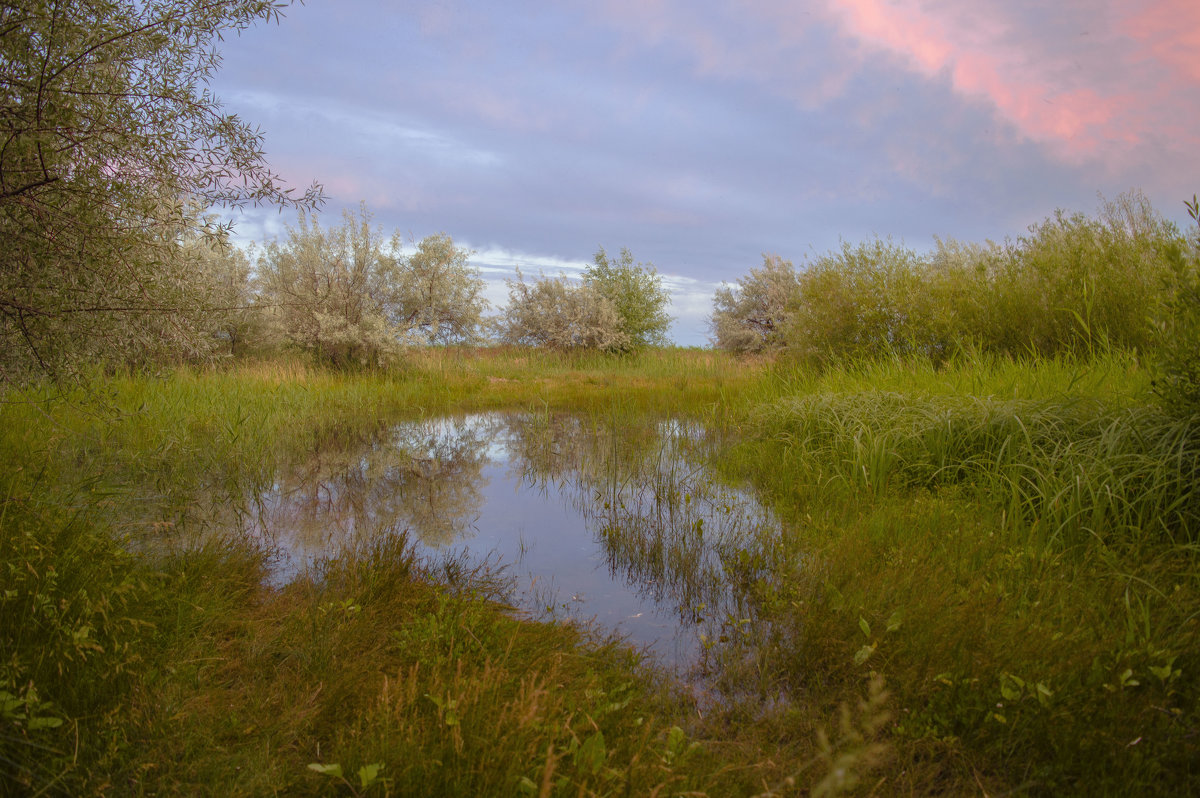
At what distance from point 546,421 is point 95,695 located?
9154 mm

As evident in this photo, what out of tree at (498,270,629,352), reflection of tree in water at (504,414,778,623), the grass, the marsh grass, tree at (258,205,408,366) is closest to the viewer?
the grass

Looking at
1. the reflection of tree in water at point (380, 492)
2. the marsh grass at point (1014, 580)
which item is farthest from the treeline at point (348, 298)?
the marsh grass at point (1014, 580)

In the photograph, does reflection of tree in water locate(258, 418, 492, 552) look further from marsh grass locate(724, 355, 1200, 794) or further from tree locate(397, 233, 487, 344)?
tree locate(397, 233, 487, 344)

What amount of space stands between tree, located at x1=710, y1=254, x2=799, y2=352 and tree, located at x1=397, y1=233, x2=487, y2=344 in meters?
11.5

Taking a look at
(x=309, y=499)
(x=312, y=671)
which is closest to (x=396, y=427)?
(x=309, y=499)

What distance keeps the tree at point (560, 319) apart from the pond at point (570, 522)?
44.9 feet

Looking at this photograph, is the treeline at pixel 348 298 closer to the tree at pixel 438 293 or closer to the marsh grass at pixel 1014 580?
the tree at pixel 438 293

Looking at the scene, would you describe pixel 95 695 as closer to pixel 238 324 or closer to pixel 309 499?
pixel 309 499

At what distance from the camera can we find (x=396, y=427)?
36.0 ft

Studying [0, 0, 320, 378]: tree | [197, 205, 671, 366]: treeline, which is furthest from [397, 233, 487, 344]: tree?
[0, 0, 320, 378]: tree

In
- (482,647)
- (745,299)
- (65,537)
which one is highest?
(745,299)

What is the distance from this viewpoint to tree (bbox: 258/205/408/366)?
16047mm

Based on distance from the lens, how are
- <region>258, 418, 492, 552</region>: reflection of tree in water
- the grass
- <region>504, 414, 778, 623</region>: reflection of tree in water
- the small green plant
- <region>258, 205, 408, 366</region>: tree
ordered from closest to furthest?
the small green plant
the grass
<region>504, 414, 778, 623</region>: reflection of tree in water
<region>258, 418, 492, 552</region>: reflection of tree in water
<region>258, 205, 408, 366</region>: tree

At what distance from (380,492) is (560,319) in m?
16.9
